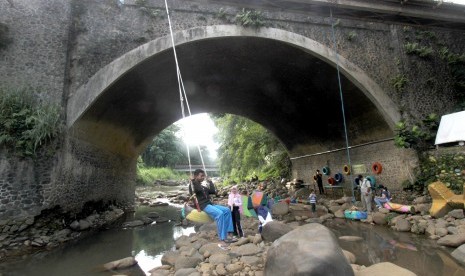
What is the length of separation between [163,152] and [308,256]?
45930 mm

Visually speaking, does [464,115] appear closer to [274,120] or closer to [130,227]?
[274,120]

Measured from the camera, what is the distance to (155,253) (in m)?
7.21

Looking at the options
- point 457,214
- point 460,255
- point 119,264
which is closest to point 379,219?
point 457,214

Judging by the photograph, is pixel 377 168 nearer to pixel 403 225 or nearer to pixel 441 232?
pixel 403 225

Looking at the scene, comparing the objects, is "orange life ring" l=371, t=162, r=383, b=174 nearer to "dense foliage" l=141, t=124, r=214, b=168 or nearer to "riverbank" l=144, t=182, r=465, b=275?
"riverbank" l=144, t=182, r=465, b=275

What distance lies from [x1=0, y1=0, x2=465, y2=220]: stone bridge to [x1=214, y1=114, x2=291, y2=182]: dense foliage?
7775 mm

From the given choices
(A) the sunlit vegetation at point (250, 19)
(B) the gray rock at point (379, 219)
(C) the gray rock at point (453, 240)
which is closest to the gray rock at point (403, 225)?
Answer: (B) the gray rock at point (379, 219)

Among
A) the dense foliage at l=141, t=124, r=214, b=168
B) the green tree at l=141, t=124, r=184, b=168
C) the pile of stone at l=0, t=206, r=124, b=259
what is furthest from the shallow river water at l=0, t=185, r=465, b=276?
the green tree at l=141, t=124, r=184, b=168

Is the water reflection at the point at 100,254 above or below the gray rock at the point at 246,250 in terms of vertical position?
below

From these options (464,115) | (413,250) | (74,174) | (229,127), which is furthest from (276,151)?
(413,250)

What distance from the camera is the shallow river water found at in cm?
537

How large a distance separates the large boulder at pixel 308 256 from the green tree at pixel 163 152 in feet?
147

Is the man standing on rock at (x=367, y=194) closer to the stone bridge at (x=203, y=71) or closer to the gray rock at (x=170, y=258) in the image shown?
the stone bridge at (x=203, y=71)

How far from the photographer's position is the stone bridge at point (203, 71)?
31.3 feet
